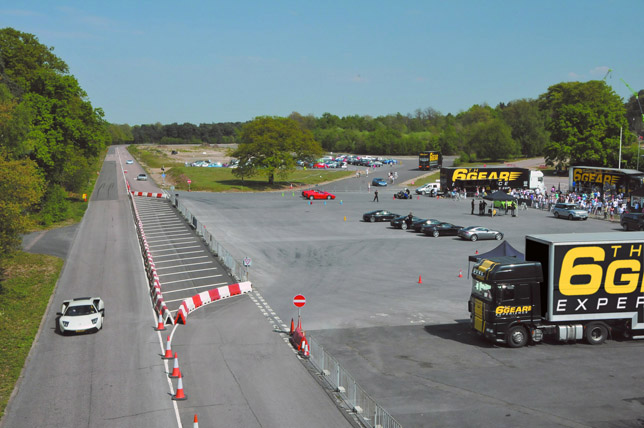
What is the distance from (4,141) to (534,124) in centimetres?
12523

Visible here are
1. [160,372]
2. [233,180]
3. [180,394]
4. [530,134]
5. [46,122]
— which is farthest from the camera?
[530,134]

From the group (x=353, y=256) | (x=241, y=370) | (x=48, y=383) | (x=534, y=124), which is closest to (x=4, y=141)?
(x=353, y=256)

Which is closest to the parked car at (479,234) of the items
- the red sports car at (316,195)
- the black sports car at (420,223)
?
the black sports car at (420,223)

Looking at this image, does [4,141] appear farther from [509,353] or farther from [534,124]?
[534,124]

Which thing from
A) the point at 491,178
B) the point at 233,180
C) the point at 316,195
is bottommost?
the point at 316,195

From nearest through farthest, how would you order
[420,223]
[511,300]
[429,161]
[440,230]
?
1. [511,300]
2. [440,230]
3. [420,223]
4. [429,161]

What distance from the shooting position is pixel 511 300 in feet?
69.4

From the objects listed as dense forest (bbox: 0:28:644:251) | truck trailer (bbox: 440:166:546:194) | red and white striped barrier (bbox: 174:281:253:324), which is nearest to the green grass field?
dense forest (bbox: 0:28:644:251)

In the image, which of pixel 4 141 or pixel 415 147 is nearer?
pixel 4 141

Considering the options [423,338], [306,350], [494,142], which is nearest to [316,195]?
[423,338]

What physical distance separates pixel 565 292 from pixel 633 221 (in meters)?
31.7

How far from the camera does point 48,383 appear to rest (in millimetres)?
18016

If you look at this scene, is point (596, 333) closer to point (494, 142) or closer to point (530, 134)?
point (494, 142)

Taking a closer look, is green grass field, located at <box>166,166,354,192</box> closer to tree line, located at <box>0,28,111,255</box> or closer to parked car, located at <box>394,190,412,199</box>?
tree line, located at <box>0,28,111,255</box>
